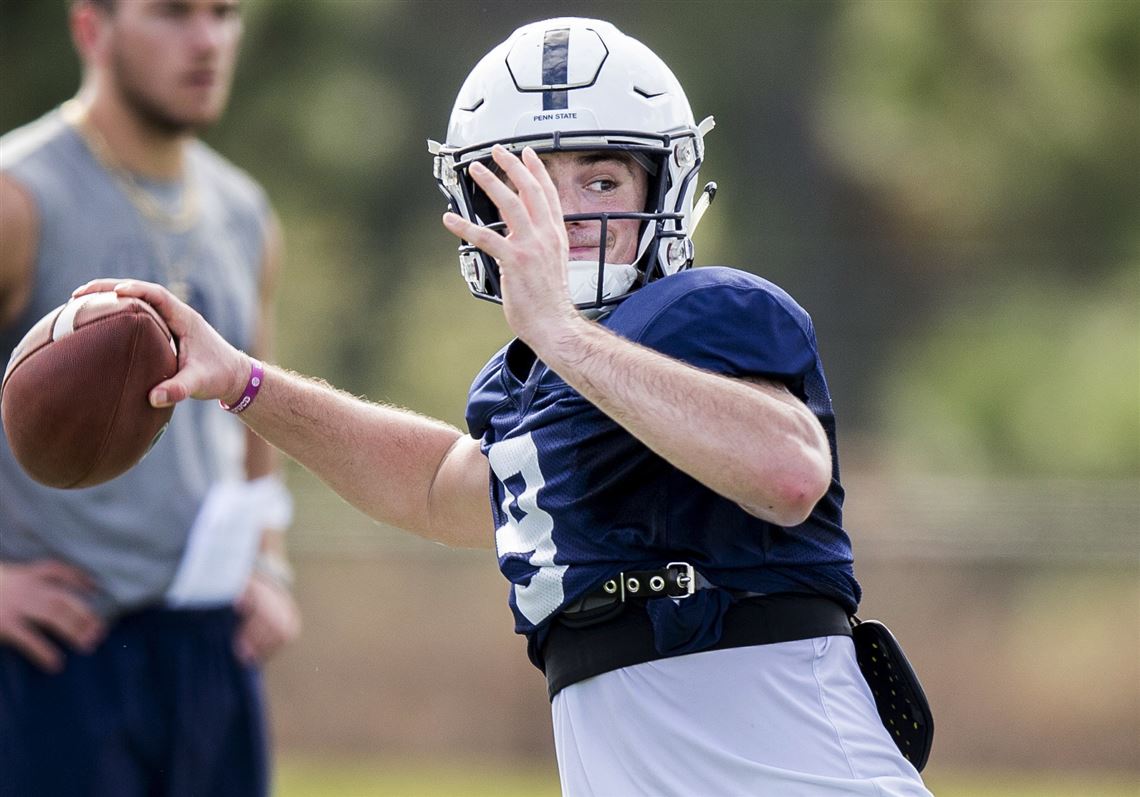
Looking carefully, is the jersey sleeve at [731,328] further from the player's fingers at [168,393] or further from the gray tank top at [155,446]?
the gray tank top at [155,446]

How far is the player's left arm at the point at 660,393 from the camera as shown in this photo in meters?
2.38

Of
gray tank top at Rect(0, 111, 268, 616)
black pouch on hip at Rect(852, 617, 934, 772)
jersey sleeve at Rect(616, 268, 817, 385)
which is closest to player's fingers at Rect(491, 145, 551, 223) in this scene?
jersey sleeve at Rect(616, 268, 817, 385)

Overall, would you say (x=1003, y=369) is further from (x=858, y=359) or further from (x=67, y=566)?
(x=67, y=566)

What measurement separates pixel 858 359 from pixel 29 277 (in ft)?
28.4

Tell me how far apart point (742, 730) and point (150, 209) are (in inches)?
94.5

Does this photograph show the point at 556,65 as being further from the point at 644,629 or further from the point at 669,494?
the point at 644,629

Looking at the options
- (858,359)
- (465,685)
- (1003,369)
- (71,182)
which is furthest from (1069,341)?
(71,182)

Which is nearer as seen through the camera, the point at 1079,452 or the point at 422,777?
the point at 422,777

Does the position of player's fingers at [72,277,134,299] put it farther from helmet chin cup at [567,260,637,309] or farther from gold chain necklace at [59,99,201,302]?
gold chain necklace at [59,99,201,302]

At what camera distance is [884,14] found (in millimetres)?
13672

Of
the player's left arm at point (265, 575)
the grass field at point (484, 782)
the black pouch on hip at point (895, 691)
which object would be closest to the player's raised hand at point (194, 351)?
the black pouch on hip at point (895, 691)

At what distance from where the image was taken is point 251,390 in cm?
302

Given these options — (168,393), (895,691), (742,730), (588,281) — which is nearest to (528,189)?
(588,281)

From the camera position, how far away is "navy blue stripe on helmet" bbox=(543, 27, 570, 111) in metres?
2.83
